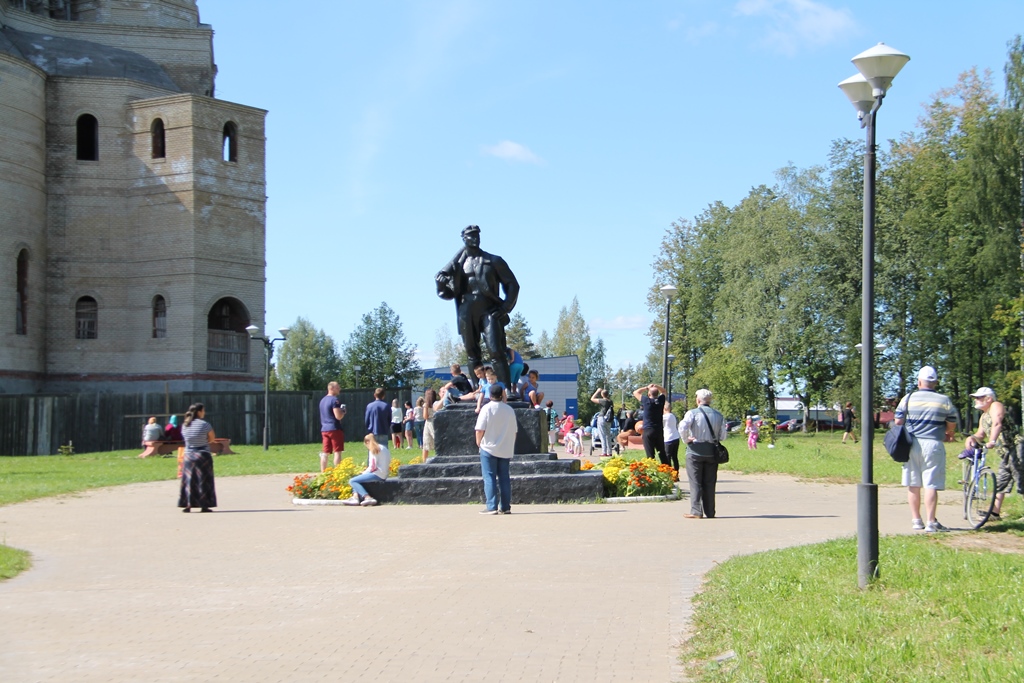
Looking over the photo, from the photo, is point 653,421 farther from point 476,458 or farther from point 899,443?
point 899,443

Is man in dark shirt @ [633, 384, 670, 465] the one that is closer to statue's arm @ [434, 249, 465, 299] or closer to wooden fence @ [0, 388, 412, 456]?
statue's arm @ [434, 249, 465, 299]

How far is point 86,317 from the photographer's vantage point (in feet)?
153

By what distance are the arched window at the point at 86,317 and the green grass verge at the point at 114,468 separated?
30.9 ft

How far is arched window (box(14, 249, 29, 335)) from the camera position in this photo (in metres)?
44.7

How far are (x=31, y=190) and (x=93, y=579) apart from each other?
125ft

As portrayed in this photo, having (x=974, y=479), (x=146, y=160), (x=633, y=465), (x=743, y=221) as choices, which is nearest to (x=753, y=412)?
(x=743, y=221)

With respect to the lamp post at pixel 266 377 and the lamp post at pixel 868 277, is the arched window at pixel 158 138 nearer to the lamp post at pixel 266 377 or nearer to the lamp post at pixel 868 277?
the lamp post at pixel 266 377

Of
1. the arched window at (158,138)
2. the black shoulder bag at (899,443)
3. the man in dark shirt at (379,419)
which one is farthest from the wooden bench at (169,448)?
the black shoulder bag at (899,443)

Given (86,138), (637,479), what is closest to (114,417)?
(86,138)

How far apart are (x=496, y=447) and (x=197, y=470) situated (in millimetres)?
4472

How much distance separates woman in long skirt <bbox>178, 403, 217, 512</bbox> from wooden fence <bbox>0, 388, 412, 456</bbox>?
2537 centimetres

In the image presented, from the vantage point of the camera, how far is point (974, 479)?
39.8 feet

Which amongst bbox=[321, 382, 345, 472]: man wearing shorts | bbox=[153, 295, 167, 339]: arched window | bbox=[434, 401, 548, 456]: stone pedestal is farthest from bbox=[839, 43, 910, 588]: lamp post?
bbox=[153, 295, 167, 339]: arched window

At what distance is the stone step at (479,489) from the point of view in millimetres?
16281
